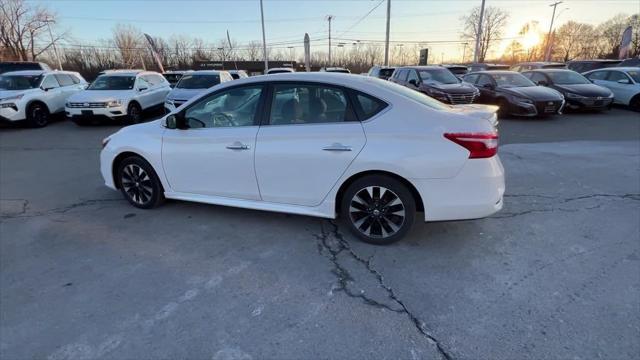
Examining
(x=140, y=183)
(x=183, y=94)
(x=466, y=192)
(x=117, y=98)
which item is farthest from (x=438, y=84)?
(x=140, y=183)

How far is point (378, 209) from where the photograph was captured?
3.38 metres

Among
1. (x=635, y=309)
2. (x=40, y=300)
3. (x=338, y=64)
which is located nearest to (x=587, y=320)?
(x=635, y=309)

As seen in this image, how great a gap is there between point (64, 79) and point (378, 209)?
47.2 ft

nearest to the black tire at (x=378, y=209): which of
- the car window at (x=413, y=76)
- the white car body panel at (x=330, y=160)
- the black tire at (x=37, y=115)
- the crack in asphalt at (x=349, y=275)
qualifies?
the white car body panel at (x=330, y=160)

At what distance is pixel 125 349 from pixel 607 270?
3834mm

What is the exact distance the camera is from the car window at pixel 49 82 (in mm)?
11675

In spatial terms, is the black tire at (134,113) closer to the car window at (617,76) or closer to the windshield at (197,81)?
the windshield at (197,81)

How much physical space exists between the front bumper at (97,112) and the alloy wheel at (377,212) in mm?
10157

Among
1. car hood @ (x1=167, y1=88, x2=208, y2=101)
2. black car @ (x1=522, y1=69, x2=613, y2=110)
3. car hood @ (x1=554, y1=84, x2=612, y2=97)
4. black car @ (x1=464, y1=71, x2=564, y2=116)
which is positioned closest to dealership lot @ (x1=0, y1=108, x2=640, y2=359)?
car hood @ (x1=167, y1=88, x2=208, y2=101)

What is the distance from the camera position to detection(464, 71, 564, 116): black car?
10.9 m

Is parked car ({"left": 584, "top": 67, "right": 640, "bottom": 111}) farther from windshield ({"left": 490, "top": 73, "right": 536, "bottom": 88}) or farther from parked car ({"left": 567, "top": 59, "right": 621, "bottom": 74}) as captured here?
parked car ({"left": 567, "top": 59, "right": 621, "bottom": 74})

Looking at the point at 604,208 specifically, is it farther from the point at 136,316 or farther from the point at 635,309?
the point at 136,316

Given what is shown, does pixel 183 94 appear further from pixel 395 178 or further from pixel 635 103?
pixel 635 103

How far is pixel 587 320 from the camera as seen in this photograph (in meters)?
2.40
